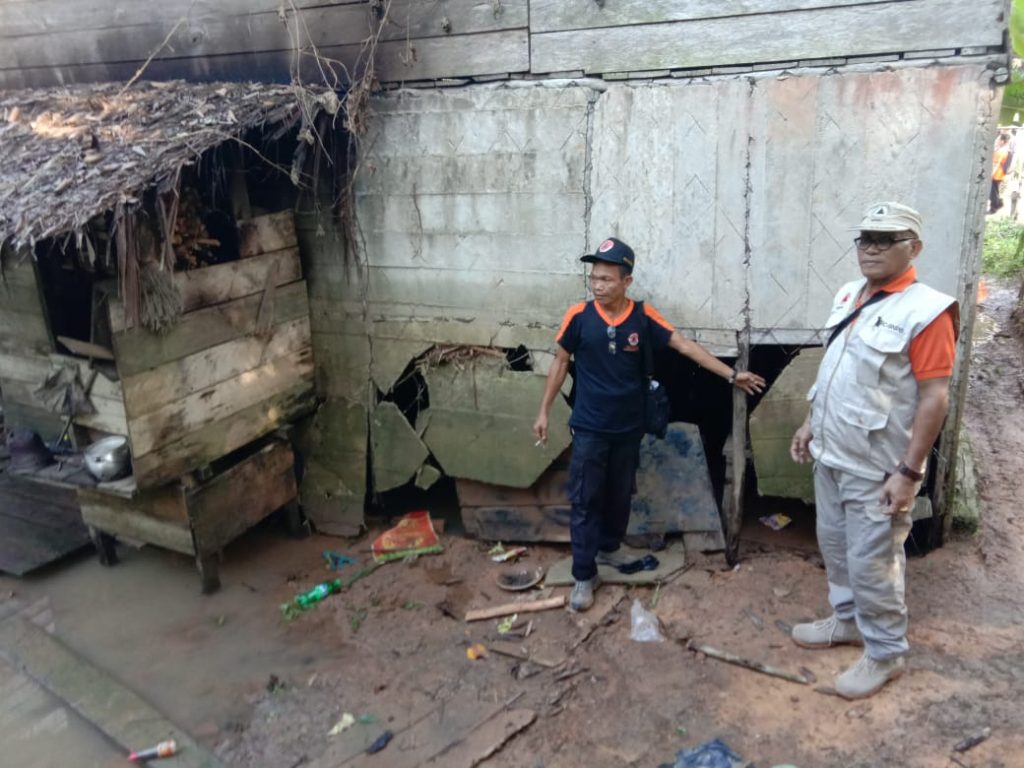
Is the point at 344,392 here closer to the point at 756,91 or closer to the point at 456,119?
the point at 456,119

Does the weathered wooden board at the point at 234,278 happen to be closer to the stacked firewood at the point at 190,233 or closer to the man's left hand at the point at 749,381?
the stacked firewood at the point at 190,233

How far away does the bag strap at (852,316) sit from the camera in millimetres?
3363

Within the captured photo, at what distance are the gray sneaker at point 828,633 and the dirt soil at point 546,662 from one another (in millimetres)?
66

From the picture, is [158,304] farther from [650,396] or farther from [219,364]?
[650,396]

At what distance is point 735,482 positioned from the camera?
4922mm

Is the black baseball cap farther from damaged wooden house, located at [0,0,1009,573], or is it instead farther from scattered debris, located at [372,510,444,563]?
scattered debris, located at [372,510,444,563]

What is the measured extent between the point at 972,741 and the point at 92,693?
15.2 ft

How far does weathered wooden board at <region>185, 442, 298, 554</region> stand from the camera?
518 cm

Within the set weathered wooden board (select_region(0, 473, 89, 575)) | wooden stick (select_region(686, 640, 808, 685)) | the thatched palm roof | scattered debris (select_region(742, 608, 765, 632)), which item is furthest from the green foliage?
weathered wooden board (select_region(0, 473, 89, 575))

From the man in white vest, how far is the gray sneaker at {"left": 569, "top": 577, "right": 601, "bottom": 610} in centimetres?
148

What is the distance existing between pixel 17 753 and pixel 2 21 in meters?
5.75

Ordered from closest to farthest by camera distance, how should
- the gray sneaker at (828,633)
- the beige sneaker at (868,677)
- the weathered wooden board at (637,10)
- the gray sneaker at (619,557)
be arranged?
1. the beige sneaker at (868,677)
2. the gray sneaker at (828,633)
3. the weathered wooden board at (637,10)
4. the gray sneaker at (619,557)

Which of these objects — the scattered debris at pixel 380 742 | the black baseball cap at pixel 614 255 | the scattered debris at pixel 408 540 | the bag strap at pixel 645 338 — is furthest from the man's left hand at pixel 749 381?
the scattered debris at pixel 380 742

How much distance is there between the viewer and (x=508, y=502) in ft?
18.4
